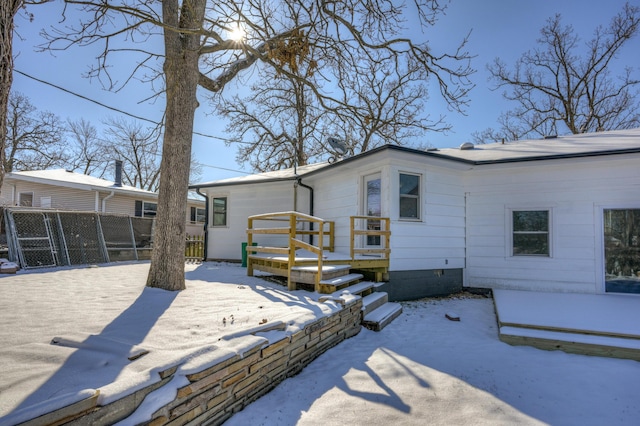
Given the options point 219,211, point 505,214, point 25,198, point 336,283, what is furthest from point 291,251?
point 25,198

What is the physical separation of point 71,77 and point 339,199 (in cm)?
738

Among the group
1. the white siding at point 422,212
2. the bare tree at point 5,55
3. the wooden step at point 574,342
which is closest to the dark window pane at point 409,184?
the white siding at point 422,212

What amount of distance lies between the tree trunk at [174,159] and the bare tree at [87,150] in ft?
82.2

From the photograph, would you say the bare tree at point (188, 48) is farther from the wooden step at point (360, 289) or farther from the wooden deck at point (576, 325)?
the wooden deck at point (576, 325)

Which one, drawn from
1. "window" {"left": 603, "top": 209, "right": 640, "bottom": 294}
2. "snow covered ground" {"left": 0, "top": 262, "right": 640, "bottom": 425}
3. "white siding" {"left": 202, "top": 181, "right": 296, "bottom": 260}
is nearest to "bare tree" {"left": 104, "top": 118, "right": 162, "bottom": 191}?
"white siding" {"left": 202, "top": 181, "right": 296, "bottom": 260}

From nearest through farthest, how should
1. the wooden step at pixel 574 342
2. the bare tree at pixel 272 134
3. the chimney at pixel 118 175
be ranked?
the wooden step at pixel 574 342 < the chimney at pixel 118 175 < the bare tree at pixel 272 134

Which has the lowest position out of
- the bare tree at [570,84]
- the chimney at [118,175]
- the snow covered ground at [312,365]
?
the snow covered ground at [312,365]

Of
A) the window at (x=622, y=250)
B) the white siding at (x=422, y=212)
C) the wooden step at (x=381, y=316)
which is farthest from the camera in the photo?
the white siding at (x=422, y=212)

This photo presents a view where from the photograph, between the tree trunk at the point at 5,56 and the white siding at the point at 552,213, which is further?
the white siding at the point at 552,213

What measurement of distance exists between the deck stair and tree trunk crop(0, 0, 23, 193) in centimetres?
408

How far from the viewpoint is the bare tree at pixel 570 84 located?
56.1ft

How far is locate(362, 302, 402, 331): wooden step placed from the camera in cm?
497

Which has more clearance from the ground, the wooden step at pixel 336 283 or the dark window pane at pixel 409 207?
the dark window pane at pixel 409 207

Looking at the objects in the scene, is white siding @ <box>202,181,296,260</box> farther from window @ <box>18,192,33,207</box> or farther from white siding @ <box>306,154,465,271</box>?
window @ <box>18,192,33,207</box>
